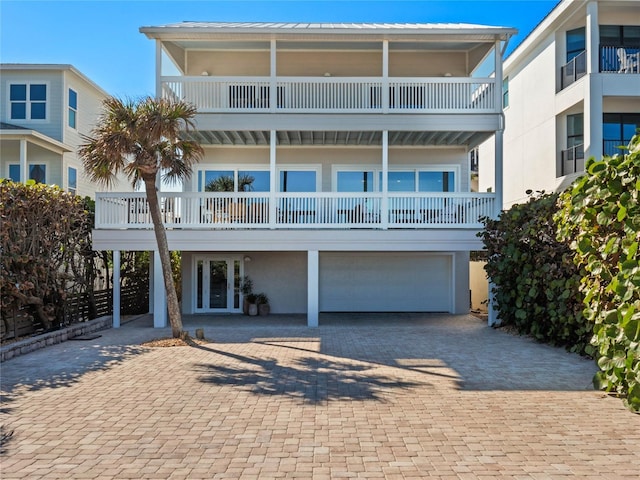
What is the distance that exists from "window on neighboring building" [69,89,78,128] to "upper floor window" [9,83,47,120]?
3.41 feet

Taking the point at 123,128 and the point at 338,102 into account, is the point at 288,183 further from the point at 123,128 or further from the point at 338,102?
the point at 123,128

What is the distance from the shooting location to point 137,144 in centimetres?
992

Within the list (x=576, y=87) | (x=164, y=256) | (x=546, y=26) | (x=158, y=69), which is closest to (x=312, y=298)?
(x=164, y=256)

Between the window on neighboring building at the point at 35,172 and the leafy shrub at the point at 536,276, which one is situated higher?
the window on neighboring building at the point at 35,172

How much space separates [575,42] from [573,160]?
404cm

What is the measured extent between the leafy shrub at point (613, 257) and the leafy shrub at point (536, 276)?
168cm

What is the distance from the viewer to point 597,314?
20.8ft

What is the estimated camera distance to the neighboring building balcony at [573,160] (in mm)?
15250

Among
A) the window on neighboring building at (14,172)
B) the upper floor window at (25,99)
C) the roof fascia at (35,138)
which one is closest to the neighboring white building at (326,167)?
the roof fascia at (35,138)

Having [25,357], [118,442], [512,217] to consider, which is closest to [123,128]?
[25,357]

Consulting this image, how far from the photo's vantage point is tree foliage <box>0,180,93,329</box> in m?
9.61

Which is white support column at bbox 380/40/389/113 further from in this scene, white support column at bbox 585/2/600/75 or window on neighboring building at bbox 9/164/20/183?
window on neighboring building at bbox 9/164/20/183

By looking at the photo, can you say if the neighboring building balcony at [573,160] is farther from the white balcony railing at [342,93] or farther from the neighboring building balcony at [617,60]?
the white balcony railing at [342,93]

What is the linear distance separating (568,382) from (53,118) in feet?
66.8
